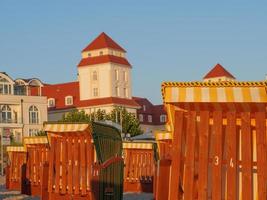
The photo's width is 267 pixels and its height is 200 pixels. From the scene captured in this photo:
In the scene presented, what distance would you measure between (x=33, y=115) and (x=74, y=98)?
23502mm

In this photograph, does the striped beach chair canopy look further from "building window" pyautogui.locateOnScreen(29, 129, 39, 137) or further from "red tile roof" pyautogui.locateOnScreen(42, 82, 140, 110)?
"red tile roof" pyautogui.locateOnScreen(42, 82, 140, 110)

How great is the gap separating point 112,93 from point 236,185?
81.7 meters

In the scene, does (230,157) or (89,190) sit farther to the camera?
(89,190)

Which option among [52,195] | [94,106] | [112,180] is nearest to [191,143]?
[112,180]

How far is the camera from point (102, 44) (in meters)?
92.1

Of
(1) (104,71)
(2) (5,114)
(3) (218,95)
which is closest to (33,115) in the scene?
(2) (5,114)

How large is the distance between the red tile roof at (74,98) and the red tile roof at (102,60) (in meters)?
5.07

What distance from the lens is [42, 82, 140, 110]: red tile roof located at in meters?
87.7

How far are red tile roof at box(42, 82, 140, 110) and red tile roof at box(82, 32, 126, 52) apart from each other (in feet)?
21.8

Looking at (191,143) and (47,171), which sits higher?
(191,143)

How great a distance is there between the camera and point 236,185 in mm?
7090

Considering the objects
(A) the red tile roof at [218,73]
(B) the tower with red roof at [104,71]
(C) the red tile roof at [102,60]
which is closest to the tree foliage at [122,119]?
(B) the tower with red roof at [104,71]

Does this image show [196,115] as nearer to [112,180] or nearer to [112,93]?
[112,180]

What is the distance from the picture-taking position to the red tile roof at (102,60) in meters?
89.7
